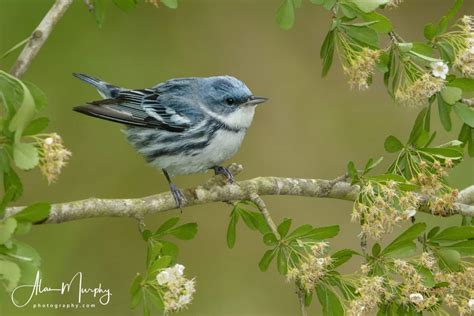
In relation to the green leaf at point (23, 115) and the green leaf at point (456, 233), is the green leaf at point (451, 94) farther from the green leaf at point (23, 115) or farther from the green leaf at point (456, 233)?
the green leaf at point (23, 115)

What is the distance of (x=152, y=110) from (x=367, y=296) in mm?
2142

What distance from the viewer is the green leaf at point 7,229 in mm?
2676

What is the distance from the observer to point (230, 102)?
186 inches

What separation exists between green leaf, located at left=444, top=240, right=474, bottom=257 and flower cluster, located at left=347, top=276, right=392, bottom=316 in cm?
43

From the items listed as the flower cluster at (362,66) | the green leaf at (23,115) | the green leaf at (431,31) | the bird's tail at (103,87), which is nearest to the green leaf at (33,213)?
the green leaf at (23,115)

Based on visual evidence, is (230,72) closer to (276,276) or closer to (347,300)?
(276,276)

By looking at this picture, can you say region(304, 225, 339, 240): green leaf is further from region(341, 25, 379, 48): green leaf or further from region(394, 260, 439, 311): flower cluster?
region(341, 25, 379, 48): green leaf

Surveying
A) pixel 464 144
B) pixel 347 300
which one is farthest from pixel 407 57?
pixel 347 300

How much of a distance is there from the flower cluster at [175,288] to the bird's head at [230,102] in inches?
67.8

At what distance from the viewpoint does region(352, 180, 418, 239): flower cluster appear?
128 inches

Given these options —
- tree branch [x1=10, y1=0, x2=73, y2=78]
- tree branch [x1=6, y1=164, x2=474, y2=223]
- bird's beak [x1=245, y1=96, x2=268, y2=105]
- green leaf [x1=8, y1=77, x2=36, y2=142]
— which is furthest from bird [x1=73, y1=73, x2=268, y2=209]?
green leaf [x1=8, y1=77, x2=36, y2=142]

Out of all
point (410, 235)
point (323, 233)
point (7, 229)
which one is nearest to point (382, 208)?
point (410, 235)

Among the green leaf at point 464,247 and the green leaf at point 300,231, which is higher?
the green leaf at point 464,247

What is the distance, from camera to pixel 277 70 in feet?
22.8
